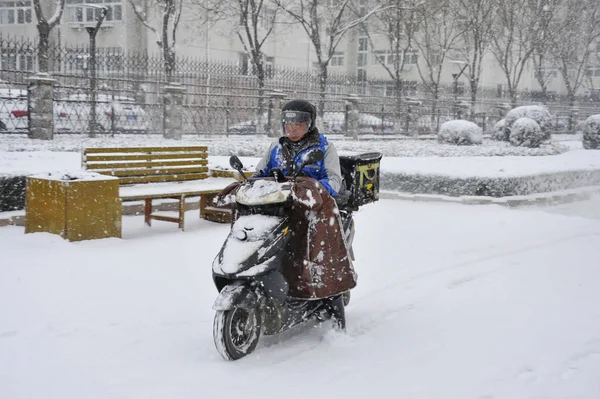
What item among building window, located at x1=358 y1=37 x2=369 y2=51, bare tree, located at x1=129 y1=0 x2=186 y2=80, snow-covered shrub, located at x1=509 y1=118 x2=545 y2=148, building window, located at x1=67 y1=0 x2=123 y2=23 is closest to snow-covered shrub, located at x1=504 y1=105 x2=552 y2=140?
snow-covered shrub, located at x1=509 y1=118 x2=545 y2=148

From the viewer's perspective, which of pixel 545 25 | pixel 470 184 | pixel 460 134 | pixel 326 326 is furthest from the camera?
pixel 545 25

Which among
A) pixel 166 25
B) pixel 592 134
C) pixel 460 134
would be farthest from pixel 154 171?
pixel 592 134

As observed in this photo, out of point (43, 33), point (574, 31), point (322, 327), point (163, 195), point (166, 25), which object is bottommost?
point (322, 327)

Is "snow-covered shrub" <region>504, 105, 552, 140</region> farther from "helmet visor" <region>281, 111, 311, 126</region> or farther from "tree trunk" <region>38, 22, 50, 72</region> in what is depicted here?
"helmet visor" <region>281, 111, 311, 126</region>

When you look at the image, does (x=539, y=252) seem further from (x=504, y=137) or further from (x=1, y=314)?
(x=504, y=137)

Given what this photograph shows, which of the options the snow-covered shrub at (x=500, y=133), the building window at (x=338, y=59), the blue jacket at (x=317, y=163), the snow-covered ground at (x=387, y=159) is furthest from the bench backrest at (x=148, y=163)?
the building window at (x=338, y=59)

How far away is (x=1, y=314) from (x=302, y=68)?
37.6 m

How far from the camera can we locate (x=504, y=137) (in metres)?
23.5

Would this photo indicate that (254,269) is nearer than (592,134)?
Yes

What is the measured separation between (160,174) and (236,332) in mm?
4990

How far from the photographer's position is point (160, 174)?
9125 mm

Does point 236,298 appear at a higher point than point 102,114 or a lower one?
lower

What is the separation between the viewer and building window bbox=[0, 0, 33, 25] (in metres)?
37.6

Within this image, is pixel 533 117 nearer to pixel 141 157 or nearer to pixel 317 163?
pixel 141 157
